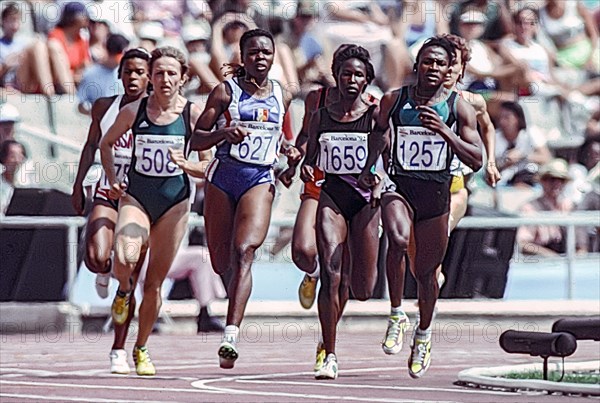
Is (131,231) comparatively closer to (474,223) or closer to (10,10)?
(474,223)

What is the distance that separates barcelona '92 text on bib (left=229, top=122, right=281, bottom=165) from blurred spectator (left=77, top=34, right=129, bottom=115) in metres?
6.69

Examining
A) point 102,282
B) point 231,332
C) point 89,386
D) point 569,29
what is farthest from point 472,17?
point 89,386

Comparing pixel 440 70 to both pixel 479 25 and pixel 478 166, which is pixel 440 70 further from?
pixel 479 25

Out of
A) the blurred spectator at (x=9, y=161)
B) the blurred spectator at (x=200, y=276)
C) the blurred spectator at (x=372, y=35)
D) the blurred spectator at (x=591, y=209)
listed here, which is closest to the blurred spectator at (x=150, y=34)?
the blurred spectator at (x=9, y=161)

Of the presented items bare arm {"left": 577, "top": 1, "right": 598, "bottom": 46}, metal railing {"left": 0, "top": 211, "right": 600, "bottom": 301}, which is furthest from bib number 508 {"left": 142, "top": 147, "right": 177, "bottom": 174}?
bare arm {"left": 577, "top": 1, "right": 598, "bottom": 46}

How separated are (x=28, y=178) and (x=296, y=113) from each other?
333 centimetres

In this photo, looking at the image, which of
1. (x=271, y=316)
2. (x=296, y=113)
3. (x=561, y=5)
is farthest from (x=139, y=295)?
(x=561, y=5)

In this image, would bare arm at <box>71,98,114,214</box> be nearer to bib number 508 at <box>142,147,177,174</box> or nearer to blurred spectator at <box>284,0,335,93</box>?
bib number 508 at <box>142,147,177,174</box>

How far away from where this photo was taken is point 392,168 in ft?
42.7

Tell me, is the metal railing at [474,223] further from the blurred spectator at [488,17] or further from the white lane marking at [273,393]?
the white lane marking at [273,393]

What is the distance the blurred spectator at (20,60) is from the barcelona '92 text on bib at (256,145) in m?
7.17

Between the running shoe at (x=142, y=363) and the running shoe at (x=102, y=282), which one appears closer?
the running shoe at (x=142, y=363)

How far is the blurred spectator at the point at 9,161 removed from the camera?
18688mm

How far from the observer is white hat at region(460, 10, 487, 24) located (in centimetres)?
2273
